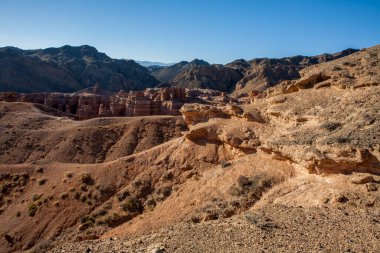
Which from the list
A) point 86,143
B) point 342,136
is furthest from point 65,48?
point 342,136

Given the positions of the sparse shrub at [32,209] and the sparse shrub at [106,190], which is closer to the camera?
the sparse shrub at [32,209]

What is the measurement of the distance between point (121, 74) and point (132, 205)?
135 meters

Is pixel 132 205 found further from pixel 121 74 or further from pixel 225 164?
pixel 121 74

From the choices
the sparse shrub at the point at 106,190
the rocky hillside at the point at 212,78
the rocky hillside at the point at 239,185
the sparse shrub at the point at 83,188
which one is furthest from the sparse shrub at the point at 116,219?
the rocky hillside at the point at 212,78

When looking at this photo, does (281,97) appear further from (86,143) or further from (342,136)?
(86,143)

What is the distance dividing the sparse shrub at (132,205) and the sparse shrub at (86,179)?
4.69m

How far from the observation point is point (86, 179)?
27.8m

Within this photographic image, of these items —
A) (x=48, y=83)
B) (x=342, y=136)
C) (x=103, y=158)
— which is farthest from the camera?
(x=48, y=83)

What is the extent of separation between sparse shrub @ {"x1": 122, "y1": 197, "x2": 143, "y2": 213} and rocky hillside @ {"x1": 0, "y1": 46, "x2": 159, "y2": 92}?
107 m

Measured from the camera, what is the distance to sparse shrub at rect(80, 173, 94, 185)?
27.6 m

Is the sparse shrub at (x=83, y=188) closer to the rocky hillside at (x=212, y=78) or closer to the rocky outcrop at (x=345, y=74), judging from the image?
the rocky outcrop at (x=345, y=74)

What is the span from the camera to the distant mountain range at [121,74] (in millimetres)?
121438

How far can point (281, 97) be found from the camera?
22.4m

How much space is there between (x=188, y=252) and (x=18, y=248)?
1705 cm
